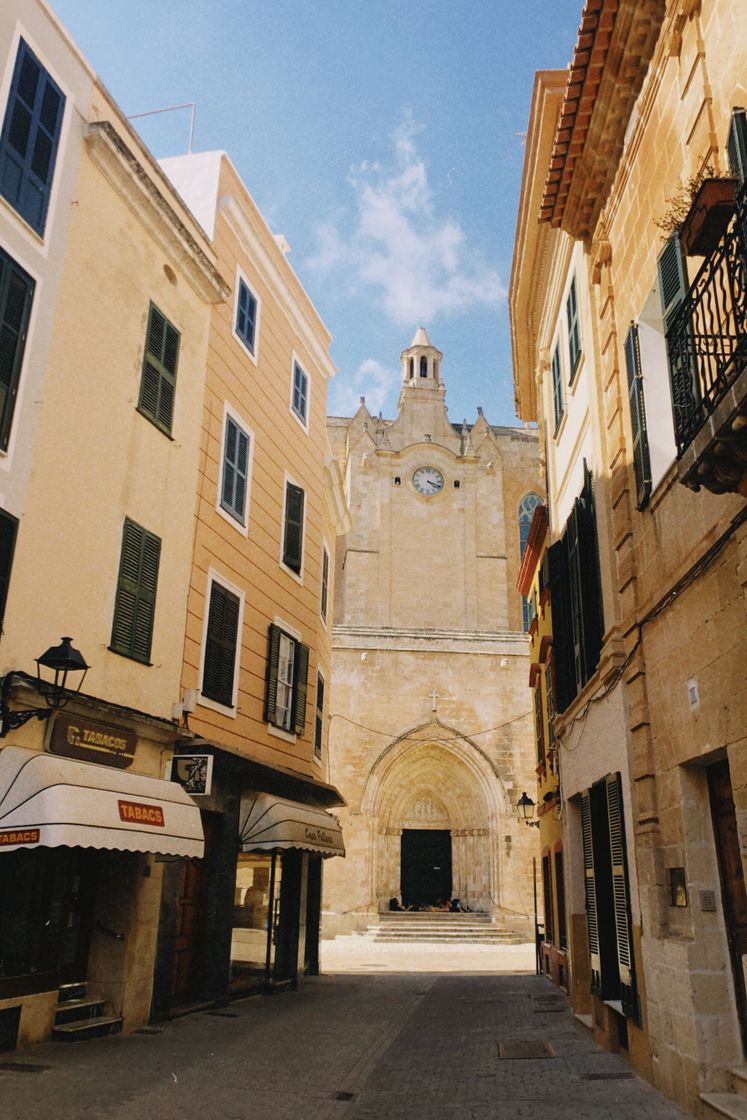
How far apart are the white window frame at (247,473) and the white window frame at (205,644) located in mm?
1002

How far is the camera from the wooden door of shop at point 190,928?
39.4 ft

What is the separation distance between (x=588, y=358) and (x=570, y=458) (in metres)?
2.26

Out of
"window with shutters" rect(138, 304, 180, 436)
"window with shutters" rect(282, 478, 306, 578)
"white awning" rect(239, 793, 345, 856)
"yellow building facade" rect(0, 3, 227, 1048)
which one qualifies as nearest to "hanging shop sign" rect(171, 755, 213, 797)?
"yellow building facade" rect(0, 3, 227, 1048)

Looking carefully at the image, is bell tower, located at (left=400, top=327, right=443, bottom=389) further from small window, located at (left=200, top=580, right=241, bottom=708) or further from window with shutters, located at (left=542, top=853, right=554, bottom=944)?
small window, located at (left=200, top=580, right=241, bottom=708)

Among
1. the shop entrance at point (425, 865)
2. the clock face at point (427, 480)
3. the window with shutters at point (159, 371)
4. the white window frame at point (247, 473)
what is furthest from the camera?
the clock face at point (427, 480)

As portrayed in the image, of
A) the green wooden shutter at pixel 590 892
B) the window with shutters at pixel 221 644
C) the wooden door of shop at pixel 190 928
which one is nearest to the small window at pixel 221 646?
the window with shutters at pixel 221 644

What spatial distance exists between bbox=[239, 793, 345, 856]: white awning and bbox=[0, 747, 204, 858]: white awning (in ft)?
9.66

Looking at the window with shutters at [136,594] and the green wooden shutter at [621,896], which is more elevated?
the window with shutters at [136,594]

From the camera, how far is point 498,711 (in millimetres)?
31875

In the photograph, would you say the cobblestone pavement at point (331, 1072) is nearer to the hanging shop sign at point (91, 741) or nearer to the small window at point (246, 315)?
the hanging shop sign at point (91, 741)

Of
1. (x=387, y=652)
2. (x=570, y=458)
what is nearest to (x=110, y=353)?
(x=570, y=458)

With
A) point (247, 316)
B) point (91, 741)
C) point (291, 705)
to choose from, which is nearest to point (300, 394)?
point (247, 316)

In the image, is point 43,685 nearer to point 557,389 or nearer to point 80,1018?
point 80,1018

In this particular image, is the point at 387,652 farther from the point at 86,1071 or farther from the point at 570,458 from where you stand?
the point at 86,1071
